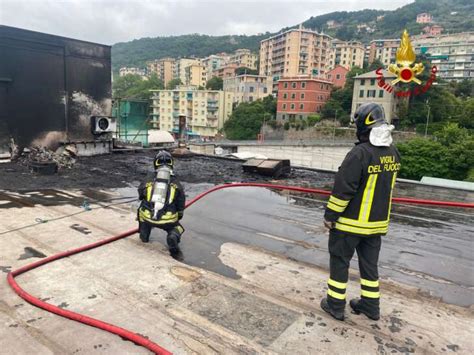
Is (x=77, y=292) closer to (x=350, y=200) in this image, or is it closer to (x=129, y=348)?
(x=129, y=348)

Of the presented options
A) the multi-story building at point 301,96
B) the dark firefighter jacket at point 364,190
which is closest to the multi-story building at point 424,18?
the multi-story building at point 301,96

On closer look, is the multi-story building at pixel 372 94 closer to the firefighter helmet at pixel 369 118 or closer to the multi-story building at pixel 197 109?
the multi-story building at pixel 197 109

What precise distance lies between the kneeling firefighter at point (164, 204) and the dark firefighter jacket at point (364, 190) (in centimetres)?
225

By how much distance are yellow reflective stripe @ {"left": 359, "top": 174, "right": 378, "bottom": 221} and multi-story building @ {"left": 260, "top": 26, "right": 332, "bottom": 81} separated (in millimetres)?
95259

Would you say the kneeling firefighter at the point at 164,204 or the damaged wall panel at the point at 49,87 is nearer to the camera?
the kneeling firefighter at the point at 164,204

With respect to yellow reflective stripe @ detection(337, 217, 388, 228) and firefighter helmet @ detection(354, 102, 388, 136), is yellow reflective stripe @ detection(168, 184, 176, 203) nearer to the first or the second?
yellow reflective stripe @ detection(337, 217, 388, 228)

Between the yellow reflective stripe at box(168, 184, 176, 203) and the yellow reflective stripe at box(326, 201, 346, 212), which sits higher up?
the yellow reflective stripe at box(326, 201, 346, 212)

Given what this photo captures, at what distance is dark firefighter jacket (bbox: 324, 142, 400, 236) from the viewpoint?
2973 millimetres

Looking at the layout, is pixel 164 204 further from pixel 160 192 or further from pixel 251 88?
pixel 251 88

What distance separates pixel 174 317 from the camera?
310cm

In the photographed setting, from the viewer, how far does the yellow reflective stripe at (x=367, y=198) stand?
303 cm

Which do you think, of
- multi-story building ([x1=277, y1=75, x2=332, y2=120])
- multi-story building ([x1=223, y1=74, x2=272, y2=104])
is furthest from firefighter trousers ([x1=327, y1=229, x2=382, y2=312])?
multi-story building ([x1=223, y1=74, x2=272, y2=104])

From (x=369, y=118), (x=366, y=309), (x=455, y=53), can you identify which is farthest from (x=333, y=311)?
(x=455, y=53)

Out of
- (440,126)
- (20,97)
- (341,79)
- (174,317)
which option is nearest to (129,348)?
(174,317)
